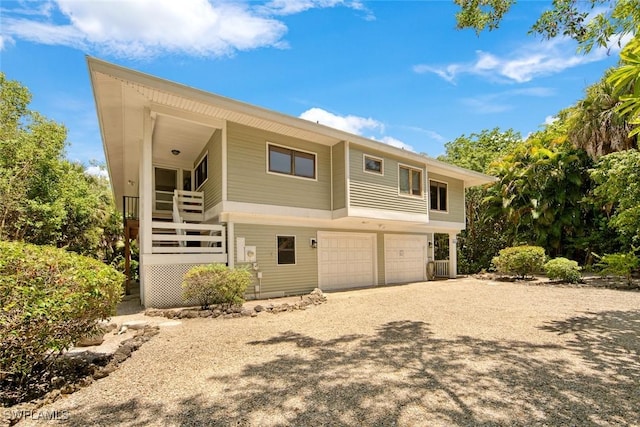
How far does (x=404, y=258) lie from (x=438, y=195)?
335 centimetres

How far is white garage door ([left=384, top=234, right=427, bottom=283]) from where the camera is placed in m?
14.0

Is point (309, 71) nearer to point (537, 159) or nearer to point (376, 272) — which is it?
point (376, 272)

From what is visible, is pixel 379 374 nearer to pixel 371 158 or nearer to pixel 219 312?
pixel 219 312

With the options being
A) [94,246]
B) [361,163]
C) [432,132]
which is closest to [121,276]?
[361,163]

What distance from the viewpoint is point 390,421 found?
2.90 metres

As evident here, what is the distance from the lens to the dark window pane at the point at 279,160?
1033 centimetres

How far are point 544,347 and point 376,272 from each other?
8.55 metres

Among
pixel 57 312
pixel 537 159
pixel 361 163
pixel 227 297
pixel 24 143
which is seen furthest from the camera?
pixel 537 159

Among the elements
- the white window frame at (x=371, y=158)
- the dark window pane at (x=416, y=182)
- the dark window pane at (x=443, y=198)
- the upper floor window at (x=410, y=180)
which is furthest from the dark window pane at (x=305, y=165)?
the dark window pane at (x=443, y=198)

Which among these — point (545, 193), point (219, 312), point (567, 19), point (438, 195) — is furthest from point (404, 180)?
point (545, 193)

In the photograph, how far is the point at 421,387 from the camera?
11.8 feet

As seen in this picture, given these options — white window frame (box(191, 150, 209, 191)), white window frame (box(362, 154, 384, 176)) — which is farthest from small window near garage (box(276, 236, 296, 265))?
white window frame (box(362, 154, 384, 176))

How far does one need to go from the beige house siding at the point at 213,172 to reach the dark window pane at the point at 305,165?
2393 millimetres

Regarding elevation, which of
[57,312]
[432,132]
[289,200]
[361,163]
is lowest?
[57,312]
